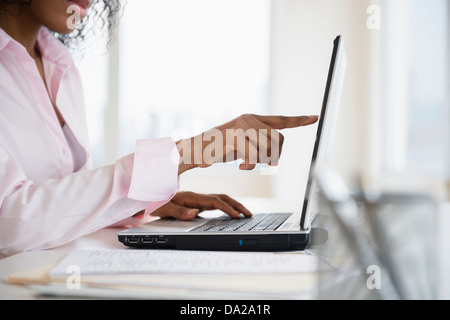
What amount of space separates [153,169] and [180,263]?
19 centimetres

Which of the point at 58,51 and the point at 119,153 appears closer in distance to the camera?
the point at 58,51

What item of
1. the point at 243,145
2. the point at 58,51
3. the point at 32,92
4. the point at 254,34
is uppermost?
the point at 254,34

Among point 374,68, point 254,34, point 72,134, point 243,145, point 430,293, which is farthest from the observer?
point 254,34

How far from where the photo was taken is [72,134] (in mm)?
1029

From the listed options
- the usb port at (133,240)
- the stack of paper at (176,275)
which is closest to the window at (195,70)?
the usb port at (133,240)

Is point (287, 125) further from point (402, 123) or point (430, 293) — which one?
point (402, 123)

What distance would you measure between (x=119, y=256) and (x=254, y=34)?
319cm

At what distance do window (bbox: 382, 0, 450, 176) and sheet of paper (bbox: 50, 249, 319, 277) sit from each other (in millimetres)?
2738

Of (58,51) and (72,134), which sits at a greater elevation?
(58,51)

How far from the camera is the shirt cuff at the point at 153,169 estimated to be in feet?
2.09

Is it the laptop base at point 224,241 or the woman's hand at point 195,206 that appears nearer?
the laptop base at point 224,241

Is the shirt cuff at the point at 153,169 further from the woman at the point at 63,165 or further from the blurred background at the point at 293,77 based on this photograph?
the blurred background at the point at 293,77

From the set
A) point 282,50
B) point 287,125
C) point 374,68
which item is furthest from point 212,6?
point 287,125

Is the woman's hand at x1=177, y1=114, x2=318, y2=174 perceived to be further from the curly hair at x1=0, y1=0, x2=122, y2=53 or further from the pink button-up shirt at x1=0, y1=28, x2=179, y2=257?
the curly hair at x1=0, y1=0, x2=122, y2=53
